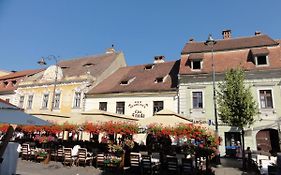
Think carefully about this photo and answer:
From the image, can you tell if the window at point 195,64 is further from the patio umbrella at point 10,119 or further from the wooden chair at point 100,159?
the patio umbrella at point 10,119

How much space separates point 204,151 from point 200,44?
1667 cm

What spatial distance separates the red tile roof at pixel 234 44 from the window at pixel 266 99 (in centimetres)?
445

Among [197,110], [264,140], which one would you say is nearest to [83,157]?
[197,110]

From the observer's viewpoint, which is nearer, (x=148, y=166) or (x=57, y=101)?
(x=148, y=166)

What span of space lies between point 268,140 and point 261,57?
22.1 feet

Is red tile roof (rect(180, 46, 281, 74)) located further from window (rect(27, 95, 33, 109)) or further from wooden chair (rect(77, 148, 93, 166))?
window (rect(27, 95, 33, 109))

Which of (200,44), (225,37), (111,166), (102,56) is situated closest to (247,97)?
(111,166)

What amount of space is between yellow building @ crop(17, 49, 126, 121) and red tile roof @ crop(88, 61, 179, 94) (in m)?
1.30

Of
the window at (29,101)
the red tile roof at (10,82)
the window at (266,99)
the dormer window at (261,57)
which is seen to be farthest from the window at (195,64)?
the red tile roof at (10,82)

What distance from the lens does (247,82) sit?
20.2 meters

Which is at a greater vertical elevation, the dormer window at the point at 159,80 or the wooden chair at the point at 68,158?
the dormer window at the point at 159,80

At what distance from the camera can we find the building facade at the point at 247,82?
19344mm

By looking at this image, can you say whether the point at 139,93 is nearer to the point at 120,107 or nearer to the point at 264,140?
the point at 120,107

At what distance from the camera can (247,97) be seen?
48.4 ft
